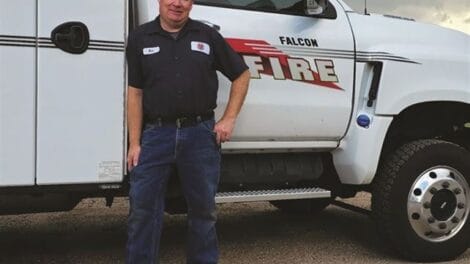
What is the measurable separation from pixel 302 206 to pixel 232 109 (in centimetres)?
277

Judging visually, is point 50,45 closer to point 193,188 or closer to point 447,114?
point 193,188

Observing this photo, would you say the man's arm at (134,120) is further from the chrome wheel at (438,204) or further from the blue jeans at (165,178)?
the chrome wheel at (438,204)

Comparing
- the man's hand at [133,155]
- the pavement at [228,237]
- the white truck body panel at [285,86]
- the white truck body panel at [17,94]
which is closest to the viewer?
the white truck body panel at [17,94]

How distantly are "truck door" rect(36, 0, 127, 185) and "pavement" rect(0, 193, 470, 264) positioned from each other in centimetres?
128

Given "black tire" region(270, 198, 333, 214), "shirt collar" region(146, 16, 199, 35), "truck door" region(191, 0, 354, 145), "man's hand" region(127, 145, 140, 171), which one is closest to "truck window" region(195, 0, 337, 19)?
"truck door" region(191, 0, 354, 145)

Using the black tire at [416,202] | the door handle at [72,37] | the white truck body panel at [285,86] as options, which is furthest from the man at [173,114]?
the black tire at [416,202]

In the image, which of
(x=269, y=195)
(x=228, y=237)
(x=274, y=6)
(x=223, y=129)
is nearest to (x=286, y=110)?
(x=269, y=195)

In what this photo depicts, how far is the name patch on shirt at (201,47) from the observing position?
346 cm

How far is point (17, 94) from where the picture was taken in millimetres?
3352

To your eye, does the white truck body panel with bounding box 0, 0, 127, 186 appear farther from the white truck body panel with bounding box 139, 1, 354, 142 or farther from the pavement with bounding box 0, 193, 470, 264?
the pavement with bounding box 0, 193, 470, 264

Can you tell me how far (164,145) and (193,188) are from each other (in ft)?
0.94

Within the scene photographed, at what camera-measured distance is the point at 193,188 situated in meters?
3.57

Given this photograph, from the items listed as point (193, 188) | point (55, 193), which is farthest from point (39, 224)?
point (193, 188)

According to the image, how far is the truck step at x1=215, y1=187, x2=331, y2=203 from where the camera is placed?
4.14 m
